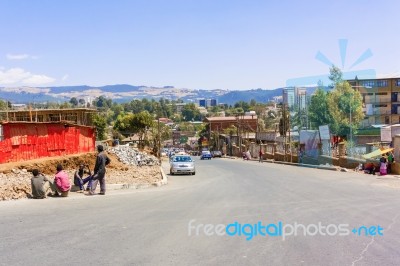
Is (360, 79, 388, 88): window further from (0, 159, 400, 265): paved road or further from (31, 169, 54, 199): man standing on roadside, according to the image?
(31, 169, 54, 199): man standing on roadside

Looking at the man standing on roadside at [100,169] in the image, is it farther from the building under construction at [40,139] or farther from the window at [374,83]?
the window at [374,83]

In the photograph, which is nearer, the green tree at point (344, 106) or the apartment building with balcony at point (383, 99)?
the green tree at point (344, 106)

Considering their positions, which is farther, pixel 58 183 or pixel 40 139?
pixel 40 139

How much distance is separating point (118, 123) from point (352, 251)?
8846 centimetres

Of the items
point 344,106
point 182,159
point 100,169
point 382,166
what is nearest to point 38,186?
point 100,169

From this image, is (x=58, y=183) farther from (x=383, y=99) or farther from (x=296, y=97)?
(x=383, y=99)

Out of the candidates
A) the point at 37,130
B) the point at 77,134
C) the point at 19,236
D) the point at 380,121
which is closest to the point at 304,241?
the point at 19,236

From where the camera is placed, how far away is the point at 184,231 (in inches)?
378

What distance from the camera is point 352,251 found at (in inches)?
309

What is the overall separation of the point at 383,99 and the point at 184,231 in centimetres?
8646

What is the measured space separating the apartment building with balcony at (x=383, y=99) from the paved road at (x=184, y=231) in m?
75.1

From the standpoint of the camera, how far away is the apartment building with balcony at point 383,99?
86.4 meters

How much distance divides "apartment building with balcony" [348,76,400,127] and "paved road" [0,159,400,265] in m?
75.1

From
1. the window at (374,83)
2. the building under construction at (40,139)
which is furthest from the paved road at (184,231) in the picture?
the window at (374,83)
